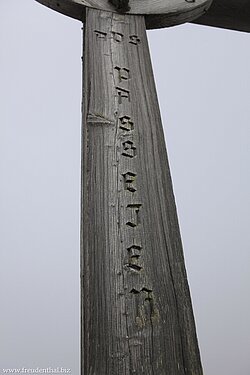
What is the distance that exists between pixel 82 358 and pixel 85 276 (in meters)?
0.07

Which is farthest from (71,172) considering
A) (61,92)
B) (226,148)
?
(226,148)

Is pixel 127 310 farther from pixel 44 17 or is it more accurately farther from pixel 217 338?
pixel 44 17

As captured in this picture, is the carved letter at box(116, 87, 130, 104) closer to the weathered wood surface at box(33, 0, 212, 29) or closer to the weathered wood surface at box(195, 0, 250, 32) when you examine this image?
the weathered wood surface at box(33, 0, 212, 29)

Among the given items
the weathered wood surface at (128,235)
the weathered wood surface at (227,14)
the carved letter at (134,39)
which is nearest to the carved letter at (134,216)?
the weathered wood surface at (128,235)

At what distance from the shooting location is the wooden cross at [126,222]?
1.45 feet

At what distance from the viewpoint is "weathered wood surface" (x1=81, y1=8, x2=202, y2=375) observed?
0.44m

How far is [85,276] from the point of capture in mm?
468

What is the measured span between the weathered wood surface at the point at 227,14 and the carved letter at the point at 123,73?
1.00ft

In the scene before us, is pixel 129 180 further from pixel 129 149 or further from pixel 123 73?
pixel 123 73

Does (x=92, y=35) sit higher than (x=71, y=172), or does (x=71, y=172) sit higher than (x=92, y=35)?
(x=71, y=172)

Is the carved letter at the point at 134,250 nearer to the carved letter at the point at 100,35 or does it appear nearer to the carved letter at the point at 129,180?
the carved letter at the point at 129,180

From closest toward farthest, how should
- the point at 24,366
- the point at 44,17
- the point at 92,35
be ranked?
the point at 92,35 → the point at 24,366 → the point at 44,17

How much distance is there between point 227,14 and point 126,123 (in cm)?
43

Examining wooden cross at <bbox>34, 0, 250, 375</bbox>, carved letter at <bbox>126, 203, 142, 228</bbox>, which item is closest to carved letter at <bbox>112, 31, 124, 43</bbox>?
wooden cross at <bbox>34, 0, 250, 375</bbox>
